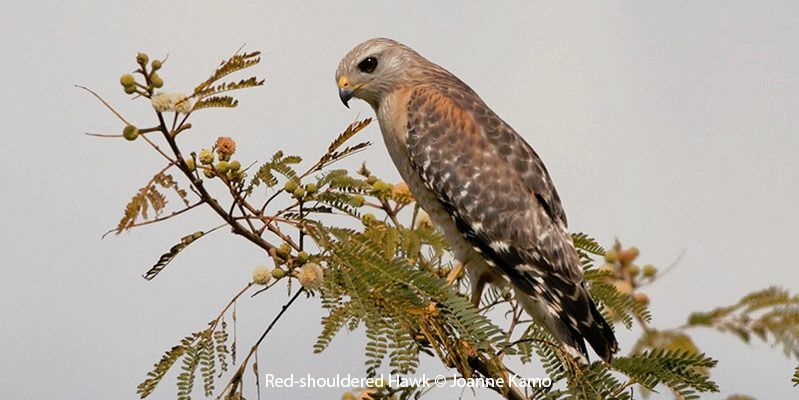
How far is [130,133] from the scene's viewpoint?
12.2 ft

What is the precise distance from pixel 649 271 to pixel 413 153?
306 centimetres

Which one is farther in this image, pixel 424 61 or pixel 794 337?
pixel 424 61

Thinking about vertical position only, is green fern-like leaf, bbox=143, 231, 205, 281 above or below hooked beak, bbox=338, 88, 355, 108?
below

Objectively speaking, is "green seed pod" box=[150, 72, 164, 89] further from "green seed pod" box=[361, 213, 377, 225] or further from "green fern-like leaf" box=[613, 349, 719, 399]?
"green fern-like leaf" box=[613, 349, 719, 399]

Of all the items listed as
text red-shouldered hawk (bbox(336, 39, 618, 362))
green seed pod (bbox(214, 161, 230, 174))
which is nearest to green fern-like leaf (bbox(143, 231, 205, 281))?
green seed pod (bbox(214, 161, 230, 174))

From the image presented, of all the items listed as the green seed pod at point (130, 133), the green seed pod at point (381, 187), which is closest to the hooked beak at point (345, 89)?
the green seed pod at point (381, 187)

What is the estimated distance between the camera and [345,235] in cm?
420

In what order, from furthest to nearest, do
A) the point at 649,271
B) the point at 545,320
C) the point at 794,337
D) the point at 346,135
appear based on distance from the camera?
1. the point at 545,320
2. the point at 346,135
3. the point at 649,271
4. the point at 794,337

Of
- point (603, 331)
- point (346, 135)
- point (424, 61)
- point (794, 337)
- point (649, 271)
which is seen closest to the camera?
point (794, 337)

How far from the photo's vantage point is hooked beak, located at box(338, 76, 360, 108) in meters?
7.43

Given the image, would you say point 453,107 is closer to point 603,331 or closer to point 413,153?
point 413,153

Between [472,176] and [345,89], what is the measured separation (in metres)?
1.17

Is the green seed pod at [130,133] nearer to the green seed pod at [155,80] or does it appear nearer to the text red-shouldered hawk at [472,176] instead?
the green seed pod at [155,80]

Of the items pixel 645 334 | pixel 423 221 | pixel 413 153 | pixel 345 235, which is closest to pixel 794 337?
pixel 645 334
